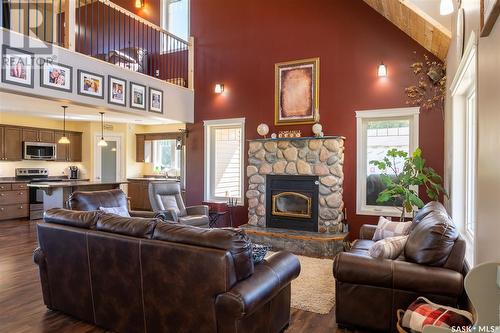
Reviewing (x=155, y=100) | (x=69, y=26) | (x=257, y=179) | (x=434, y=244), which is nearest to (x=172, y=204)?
(x=257, y=179)

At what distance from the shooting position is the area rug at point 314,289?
10.1 feet

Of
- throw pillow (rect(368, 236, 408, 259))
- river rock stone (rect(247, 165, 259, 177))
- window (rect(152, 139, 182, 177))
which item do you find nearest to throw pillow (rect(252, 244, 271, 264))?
throw pillow (rect(368, 236, 408, 259))

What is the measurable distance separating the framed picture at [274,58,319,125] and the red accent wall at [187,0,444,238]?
0.11 metres

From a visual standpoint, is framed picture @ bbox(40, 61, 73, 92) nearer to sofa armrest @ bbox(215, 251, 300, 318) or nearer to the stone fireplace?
the stone fireplace

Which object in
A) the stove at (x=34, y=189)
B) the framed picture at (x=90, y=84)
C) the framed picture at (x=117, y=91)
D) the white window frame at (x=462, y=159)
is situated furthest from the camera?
the stove at (x=34, y=189)

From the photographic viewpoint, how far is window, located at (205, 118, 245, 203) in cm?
643

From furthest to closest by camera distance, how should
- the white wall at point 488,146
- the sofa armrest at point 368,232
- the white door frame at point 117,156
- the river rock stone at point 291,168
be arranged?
1. the white door frame at point 117,156
2. the river rock stone at point 291,168
3. the sofa armrest at point 368,232
4. the white wall at point 488,146

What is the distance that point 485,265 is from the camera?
1.20m

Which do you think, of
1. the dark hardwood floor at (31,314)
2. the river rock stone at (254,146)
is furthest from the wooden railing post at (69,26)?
the river rock stone at (254,146)

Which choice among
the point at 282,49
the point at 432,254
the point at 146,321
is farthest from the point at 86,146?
the point at 432,254

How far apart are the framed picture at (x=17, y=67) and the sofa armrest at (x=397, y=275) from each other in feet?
13.3

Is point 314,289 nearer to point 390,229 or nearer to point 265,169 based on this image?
point 390,229

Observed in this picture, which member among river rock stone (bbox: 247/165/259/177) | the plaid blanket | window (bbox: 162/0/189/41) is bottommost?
the plaid blanket

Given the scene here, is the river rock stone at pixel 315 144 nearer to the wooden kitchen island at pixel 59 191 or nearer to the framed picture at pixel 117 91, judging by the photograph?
the framed picture at pixel 117 91
